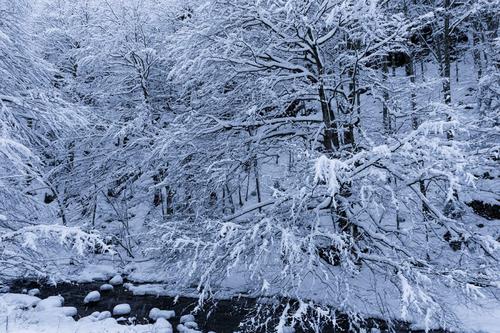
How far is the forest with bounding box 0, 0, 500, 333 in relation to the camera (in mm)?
6109

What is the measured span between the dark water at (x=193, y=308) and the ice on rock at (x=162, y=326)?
0.37 m

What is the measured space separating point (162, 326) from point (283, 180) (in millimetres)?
4018

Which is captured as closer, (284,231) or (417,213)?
(284,231)

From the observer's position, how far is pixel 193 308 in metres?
9.48

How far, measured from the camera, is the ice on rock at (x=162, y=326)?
776 cm

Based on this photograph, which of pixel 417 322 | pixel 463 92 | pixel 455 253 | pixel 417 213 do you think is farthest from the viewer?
pixel 463 92

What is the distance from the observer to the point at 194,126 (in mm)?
8523

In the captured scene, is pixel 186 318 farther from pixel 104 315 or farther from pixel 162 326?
pixel 104 315

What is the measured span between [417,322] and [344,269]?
2767mm

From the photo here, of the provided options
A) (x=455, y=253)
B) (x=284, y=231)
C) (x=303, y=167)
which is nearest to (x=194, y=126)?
(x=303, y=167)

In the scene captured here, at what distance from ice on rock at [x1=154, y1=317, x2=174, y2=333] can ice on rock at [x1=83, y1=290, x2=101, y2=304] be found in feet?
8.67

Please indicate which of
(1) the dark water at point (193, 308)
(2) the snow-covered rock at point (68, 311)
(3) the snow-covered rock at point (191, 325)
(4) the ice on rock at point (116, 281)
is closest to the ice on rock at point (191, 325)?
(3) the snow-covered rock at point (191, 325)

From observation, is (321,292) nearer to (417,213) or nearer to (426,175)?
(417,213)

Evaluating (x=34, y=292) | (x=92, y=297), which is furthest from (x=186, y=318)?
(x=34, y=292)
